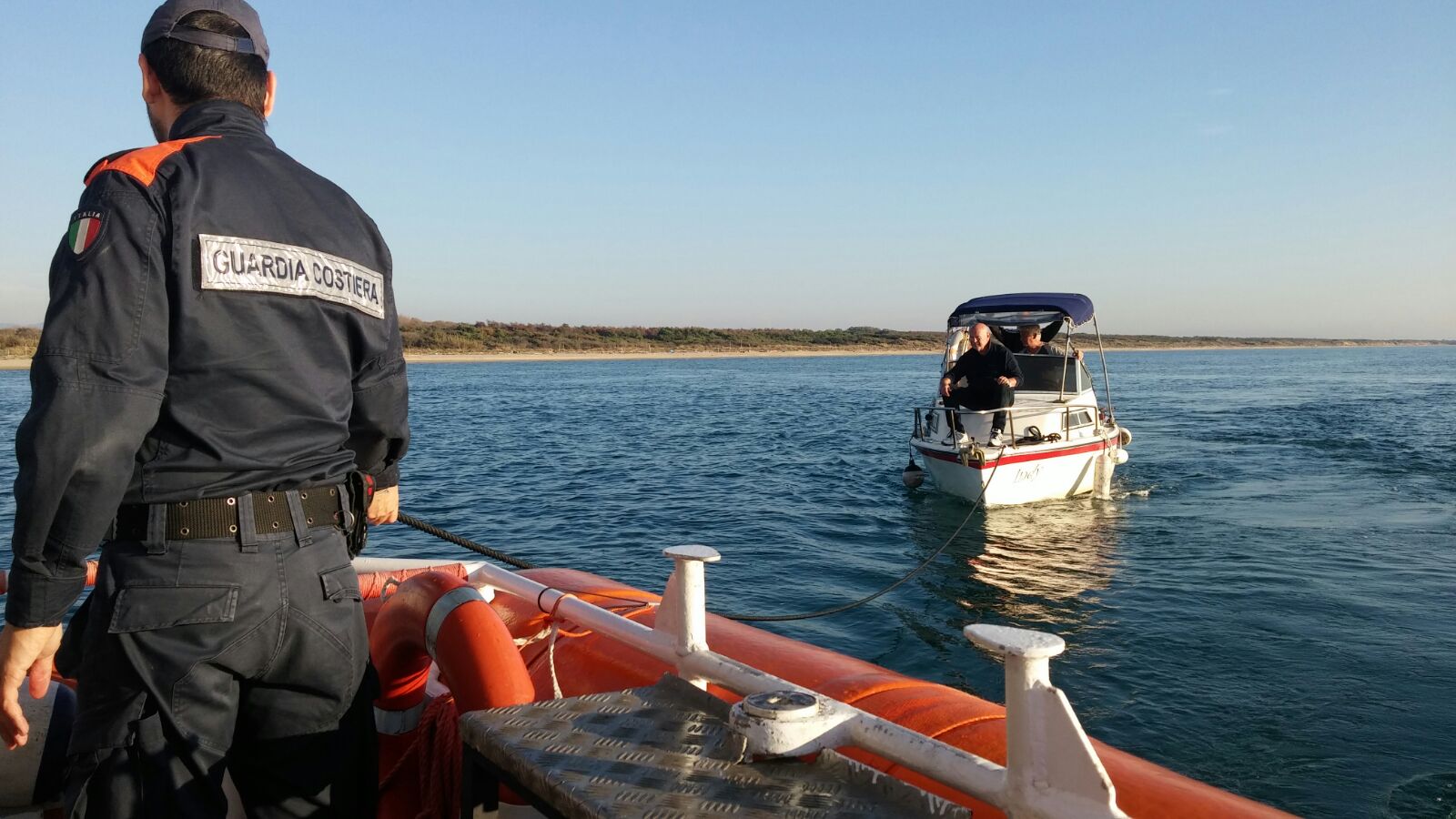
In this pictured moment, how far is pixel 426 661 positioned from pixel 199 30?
1.88m

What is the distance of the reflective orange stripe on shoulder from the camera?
176 centimetres

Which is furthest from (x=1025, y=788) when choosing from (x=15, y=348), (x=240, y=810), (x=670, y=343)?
(x=670, y=343)

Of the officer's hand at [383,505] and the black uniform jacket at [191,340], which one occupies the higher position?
the black uniform jacket at [191,340]

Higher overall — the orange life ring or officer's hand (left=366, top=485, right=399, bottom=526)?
officer's hand (left=366, top=485, right=399, bottom=526)

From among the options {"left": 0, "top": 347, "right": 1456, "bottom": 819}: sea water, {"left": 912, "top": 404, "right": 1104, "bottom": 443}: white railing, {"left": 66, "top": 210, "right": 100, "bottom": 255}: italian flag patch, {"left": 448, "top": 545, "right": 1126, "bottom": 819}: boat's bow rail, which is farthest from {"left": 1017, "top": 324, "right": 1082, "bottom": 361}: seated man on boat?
{"left": 66, "top": 210, "right": 100, "bottom": 255}: italian flag patch

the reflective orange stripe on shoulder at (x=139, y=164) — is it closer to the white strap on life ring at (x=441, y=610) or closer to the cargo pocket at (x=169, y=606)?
the cargo pocket at (x=169, y=606)

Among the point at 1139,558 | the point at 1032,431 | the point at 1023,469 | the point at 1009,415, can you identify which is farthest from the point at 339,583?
the point at 1032,431

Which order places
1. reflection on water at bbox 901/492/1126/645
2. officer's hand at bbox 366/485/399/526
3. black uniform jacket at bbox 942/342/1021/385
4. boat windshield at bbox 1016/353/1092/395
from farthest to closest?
boat windshield at bbox 1016/353/1092/395
black uniform jacket at bbox 942/342/1021/385
reflection on water at bbox 901/492/1126/645
officer's hand at bbox 366/485/399/526

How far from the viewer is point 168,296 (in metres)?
1.77

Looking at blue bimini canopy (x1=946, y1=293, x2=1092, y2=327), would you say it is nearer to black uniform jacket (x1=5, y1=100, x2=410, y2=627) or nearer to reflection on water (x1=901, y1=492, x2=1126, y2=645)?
reflection on water (x1=901, y1=492, x2=1126, y2=645)

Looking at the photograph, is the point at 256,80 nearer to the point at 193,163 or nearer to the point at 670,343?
the point at 193,163

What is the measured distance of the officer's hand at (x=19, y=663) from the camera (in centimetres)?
170

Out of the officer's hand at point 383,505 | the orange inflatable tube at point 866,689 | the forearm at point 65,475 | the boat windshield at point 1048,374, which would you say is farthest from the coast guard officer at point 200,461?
the boat windshield at point 1048,374

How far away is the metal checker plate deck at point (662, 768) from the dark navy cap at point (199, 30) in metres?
1.57
